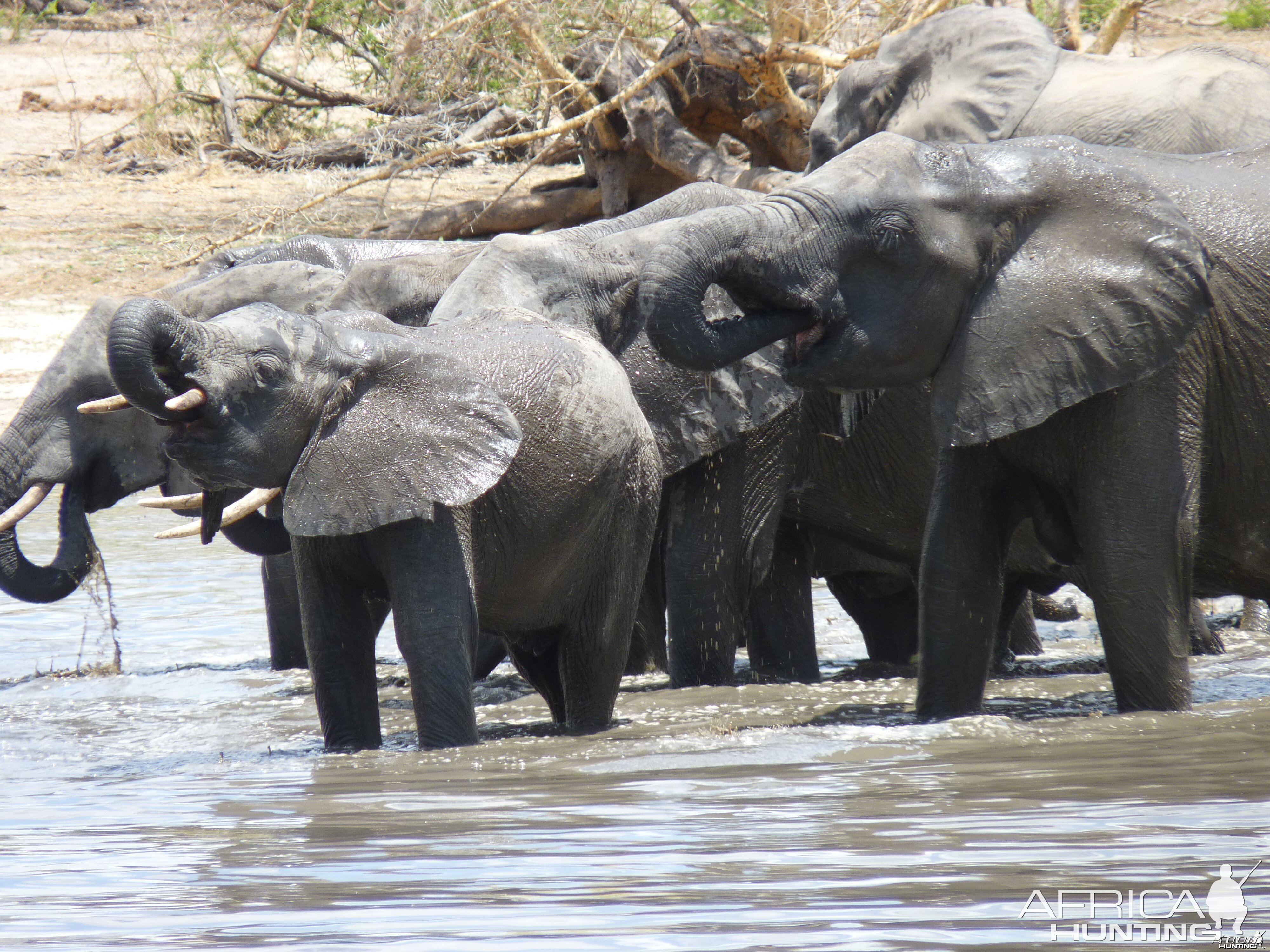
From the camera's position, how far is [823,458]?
6934mm

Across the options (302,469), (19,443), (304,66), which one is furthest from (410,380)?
(304,66)

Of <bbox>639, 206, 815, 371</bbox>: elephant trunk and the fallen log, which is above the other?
the fallen log

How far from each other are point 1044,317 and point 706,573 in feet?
6.19

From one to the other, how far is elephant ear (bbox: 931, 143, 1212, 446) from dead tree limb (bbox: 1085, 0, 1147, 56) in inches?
275

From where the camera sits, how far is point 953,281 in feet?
16.8

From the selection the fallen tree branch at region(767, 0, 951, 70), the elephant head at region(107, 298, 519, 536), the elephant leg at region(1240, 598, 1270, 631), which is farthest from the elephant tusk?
the fallen tree branch at region(767, 0, 951, 70)

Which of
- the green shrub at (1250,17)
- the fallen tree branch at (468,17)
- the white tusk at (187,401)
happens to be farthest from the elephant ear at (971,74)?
the green shrub at (1250,17)

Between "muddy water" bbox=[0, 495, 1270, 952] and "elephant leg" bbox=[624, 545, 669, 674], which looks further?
"elephant leg" bbox=[624, 545, 669, 674]

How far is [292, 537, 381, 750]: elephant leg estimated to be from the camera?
5156 mm

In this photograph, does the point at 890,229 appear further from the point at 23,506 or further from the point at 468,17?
the point at 468,17

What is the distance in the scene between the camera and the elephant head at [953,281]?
5.02m

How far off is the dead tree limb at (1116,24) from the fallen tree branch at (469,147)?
262 cm

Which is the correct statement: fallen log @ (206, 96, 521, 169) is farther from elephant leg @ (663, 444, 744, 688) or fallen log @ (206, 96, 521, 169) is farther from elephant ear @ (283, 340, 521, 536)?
elephant ear @ (283, 340, 521, 536)

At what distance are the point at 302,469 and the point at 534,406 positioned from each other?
2.51 feet
